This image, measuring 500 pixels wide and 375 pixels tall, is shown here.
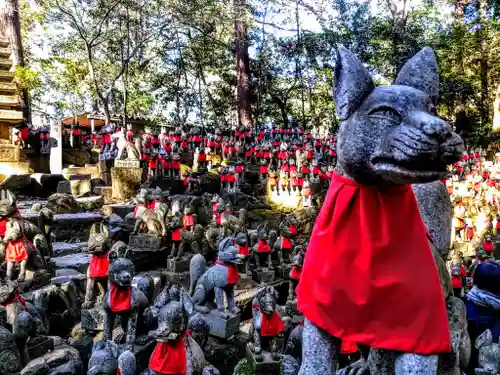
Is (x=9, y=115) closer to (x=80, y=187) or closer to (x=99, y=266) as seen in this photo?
(x=80, y=187)

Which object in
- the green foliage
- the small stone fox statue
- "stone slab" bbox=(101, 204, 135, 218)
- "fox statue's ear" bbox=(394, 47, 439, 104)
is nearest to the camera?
"fox statue's ear" bbox=(394, 47, 439, 104)

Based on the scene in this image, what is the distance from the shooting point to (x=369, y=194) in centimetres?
186

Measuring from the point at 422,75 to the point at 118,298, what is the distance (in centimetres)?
373

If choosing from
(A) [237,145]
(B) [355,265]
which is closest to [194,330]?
(B) [355,265]

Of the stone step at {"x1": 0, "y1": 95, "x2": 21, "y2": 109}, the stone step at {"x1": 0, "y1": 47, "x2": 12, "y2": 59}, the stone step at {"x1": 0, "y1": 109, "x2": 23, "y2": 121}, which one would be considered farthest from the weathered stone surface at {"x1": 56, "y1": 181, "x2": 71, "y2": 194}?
the stone step at {"x1": 0, "y1": 47, "x2": 12, "y2": 59}

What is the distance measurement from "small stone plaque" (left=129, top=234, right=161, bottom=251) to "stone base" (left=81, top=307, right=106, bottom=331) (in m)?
3.55

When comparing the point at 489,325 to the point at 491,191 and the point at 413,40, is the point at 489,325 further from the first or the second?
the point at 413,40

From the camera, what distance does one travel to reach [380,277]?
1.82 m

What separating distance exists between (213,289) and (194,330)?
112 centimetres

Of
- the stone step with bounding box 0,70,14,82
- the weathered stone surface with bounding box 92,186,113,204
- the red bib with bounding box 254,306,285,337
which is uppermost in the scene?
the stone step with bounding box 0,70,14,82

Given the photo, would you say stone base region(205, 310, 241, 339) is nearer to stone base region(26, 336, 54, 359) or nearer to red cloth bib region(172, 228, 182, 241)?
stone base region(26, 336, 54, 359)

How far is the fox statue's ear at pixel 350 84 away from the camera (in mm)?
1853

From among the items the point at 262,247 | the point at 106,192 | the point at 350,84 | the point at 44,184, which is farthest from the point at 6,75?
the point at 350,84

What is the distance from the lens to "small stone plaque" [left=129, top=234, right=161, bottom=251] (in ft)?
28.8
